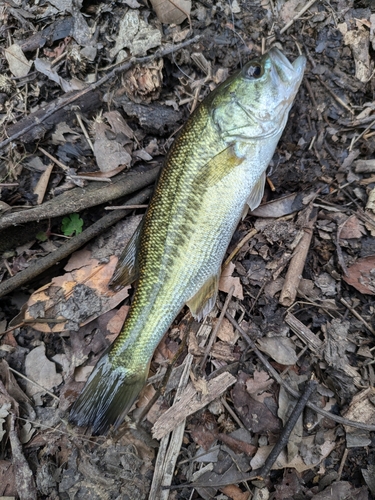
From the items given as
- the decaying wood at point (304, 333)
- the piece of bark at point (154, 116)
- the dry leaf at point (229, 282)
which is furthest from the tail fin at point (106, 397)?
the piece of bark at point (154, 116)

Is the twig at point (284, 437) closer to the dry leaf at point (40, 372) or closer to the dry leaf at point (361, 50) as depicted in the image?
the dry leaf at point (40, 372)

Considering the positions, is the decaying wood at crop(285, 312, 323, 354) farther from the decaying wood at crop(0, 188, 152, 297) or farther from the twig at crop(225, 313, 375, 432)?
the decaying wood at crop(0, 188, 152, 297)

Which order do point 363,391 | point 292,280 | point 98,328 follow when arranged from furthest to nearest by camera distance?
point 98,328
point 292,280
point 363,391

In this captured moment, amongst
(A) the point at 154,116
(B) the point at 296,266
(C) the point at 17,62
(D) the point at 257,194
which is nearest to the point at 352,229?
(B) the point at 296,266

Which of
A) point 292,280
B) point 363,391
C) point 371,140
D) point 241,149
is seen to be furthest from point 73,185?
point 363,391

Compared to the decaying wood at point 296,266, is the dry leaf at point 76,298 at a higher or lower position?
higher

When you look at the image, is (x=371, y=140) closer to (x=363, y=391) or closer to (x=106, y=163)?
(x=363, y=391)

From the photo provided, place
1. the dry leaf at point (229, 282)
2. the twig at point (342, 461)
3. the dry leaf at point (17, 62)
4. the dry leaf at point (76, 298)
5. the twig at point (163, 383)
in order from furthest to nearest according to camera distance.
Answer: the dry leaf at point (17, 62)
the dry leaf at point (76, 298)
the dry leaf at point (229, 282)
the twig at point (163, 383)
the twig at point (342, 461)
